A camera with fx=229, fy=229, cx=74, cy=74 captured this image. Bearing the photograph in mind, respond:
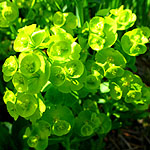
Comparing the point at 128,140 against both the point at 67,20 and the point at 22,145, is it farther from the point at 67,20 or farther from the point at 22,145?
the point at 67,20

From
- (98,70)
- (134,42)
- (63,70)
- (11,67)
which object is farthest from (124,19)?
(11,67)

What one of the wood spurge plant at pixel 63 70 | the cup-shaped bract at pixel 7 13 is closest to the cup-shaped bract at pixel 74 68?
the wood spurge plant at pixel 63 70

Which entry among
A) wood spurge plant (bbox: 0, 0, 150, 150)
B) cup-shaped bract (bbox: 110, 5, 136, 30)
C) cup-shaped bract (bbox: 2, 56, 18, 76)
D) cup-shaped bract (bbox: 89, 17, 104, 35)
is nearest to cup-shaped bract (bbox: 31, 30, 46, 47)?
wood spurge plant (bbox: 0, 0, 150, 150)

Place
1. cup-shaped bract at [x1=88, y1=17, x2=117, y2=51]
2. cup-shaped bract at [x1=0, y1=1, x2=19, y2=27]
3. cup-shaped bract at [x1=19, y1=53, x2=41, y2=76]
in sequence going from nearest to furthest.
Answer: cup-shaped bract at [x1=19, y1=53, x2=41, y2=76] < cup-shaped bract at [x1=88, y1=17, x2=117, y2=51] < cup-shaped bract at [x1=0, y1=1, x2=19, y2=27]

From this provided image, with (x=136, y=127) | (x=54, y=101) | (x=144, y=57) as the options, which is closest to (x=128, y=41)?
(x=54, y=101)

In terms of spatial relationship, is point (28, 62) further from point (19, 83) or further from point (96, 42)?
point (96, 42)

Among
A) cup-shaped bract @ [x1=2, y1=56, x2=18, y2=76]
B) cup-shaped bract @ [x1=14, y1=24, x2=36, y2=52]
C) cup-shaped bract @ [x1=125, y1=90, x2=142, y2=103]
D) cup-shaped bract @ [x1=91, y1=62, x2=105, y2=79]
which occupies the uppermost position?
cup-shaped bract @ [x1=14, y1=24, x2=36, y2=52]

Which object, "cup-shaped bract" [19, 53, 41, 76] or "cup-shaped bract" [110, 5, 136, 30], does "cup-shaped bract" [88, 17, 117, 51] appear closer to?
"cup-shaped bract" [110, 5, 136, 30]
